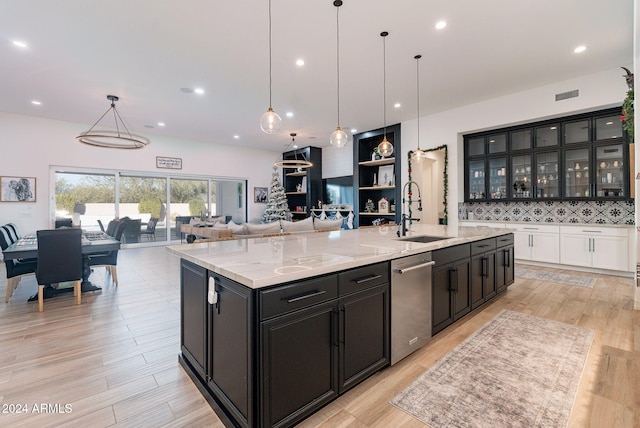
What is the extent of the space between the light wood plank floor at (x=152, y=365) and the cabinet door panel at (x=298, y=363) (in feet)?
0.62

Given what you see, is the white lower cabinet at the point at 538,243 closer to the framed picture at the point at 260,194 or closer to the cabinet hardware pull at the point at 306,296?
the cabinet hardware pull at the point at 306,296

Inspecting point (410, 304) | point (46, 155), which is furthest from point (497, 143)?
point (46, 155)

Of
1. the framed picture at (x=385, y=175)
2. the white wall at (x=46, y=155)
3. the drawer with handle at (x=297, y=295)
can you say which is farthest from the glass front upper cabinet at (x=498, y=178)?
the white wall at (x=46, y=155)

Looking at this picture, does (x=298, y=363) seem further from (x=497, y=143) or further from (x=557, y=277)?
(x=497, y=143)

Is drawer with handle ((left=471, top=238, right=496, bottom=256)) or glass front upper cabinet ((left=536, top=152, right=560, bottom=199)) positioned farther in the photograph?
glass front upper cabinet ((left=536, top=152, right=560, bottom=199))

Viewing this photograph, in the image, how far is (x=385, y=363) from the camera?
2051mm

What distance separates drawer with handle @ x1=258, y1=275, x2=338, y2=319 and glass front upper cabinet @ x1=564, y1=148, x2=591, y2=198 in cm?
578

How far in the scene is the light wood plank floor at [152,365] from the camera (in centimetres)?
165

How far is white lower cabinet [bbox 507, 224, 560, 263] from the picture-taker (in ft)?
17.2

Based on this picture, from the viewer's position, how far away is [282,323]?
1.42 meters

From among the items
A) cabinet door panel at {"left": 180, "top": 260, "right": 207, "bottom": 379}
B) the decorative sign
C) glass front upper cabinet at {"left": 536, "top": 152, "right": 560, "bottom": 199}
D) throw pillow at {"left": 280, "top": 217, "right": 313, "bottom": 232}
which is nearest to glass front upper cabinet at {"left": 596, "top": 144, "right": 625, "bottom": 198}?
glass front upper cabinet at {"left": 536, "top": 152, "right": 560, "bottom": 199}

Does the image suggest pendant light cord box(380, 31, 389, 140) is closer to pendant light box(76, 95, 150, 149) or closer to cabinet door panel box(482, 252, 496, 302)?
cabinet door panel box(482, 252, 496, 302)

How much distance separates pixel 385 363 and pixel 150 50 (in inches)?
183

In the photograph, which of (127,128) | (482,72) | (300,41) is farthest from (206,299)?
(127,128)
